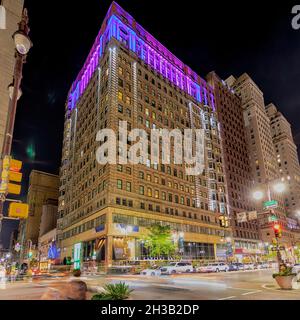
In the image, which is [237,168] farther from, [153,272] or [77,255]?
[153,272]

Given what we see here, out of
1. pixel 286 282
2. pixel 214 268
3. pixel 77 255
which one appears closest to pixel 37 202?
pixel 77 255

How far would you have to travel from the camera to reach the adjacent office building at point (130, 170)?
5250 cm

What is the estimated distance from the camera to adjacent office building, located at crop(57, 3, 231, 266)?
52500mm

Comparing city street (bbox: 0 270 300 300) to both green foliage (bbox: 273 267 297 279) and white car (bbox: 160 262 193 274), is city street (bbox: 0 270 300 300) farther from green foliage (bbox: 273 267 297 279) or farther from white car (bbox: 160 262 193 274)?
white car (bbox: 160 262 193 274)

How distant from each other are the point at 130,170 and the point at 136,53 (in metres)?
32.3

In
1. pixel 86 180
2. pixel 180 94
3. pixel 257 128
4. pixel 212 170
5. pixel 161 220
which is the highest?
pixel 257 128

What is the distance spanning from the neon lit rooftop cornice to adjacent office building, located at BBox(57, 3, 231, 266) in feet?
1.02

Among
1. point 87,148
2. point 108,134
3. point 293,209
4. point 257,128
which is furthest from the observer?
point 293,209

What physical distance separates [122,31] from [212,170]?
45.7m

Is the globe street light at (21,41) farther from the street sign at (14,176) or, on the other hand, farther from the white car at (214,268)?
the white car at (214,268)

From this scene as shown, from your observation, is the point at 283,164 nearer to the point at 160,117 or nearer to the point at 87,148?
the point at 160,117

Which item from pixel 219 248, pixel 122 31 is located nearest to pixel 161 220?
pixel 219 248
